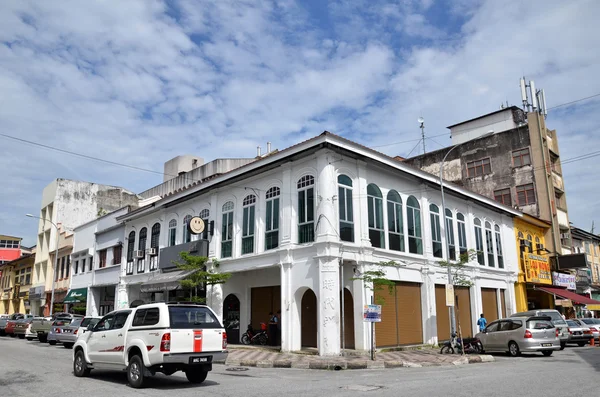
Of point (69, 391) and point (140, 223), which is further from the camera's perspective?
point (140, 223)

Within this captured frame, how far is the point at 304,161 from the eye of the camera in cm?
2056

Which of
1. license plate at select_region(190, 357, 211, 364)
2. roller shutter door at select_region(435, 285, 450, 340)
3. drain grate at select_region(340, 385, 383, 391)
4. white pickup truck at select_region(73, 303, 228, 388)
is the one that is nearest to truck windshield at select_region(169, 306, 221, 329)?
white pickup truck at select_region(73, 303, 228, 388)

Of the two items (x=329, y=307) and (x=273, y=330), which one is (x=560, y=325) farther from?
(x=273, y=330)

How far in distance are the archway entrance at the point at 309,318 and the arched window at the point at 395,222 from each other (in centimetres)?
433

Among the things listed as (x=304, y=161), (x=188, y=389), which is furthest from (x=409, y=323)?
(x=188, y=389)

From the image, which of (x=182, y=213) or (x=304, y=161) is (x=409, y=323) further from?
(x=182, y=213)

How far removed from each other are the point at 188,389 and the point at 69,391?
234 centimetres

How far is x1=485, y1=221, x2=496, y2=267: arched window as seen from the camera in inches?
1165

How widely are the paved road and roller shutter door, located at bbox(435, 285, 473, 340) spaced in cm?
971

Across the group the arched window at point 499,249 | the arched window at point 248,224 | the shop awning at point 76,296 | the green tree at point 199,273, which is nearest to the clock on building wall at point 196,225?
the green tree at point 199,273

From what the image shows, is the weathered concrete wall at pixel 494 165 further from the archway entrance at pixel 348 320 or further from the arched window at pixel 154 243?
the arched window at pixel 154 243

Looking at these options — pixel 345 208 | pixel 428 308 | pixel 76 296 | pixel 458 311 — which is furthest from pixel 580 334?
pixel 76 296

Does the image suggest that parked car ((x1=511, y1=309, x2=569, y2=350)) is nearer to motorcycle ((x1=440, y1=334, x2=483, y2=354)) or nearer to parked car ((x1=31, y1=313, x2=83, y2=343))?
motorcycle ((x1=440, y1=334, x2=483, y2=354))

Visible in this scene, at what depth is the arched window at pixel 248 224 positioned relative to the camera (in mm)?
22812
